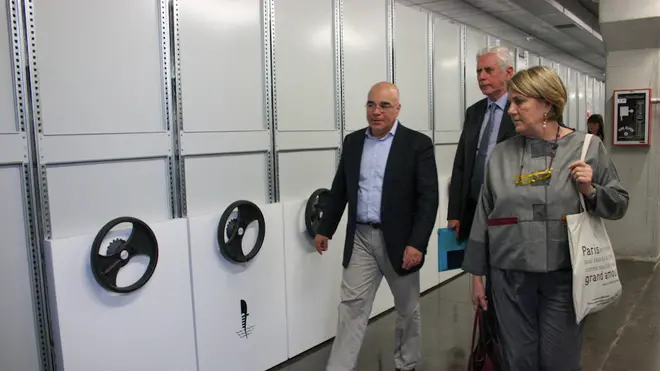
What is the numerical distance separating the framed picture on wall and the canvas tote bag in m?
4.76

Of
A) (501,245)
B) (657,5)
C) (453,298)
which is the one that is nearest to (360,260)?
(501,245)

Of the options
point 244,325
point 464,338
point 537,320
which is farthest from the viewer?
point 464,338

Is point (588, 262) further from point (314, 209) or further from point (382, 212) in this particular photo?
point (314, 209)

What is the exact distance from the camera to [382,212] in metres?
2.87

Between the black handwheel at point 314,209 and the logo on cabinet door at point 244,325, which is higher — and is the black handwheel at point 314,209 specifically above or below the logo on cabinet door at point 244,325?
above

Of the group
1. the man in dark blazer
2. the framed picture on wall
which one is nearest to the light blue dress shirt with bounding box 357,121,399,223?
the man in dark blazer

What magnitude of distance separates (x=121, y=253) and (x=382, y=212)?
1332 mm

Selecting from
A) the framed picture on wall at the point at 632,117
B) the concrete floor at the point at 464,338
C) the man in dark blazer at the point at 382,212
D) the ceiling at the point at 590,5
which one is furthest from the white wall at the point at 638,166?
the man in dark blazer at the point at 382,212

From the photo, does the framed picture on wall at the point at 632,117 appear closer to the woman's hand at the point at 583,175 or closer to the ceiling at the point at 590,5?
the ceiling at the point at 590,5

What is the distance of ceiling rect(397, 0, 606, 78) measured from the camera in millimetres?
6457

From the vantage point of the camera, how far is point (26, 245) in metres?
2.32

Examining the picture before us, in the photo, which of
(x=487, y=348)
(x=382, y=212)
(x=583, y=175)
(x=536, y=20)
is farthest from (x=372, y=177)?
(x=536, y=20)

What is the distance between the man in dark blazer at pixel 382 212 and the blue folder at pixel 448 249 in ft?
0.66

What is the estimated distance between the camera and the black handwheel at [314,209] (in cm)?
357
